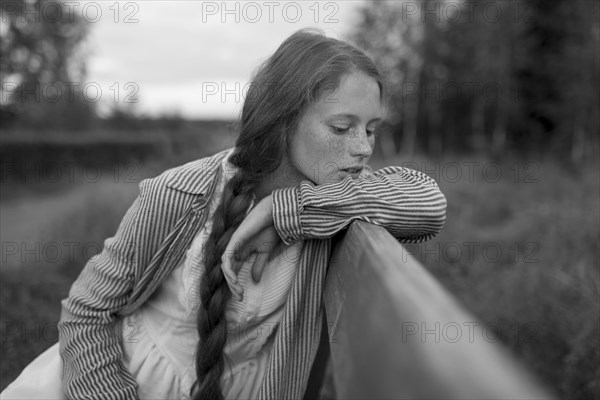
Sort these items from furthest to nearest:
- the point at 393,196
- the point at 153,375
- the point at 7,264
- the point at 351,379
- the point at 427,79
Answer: the point at 427,79
the point at 7,264
the point at 153,375
the point at 393,196
the point at 351,379

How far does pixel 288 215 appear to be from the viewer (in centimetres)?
139

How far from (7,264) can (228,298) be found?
482 cm

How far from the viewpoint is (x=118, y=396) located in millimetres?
1561

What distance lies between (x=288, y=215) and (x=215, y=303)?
299 mm

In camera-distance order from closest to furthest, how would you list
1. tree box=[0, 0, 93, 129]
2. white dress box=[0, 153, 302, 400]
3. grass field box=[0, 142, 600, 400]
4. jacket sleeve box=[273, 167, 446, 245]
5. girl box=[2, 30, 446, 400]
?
jacket sleeve box=[273, 167, 446, 245]
girl box=[2, 30, 446, 400]
white dress box=[0, 153, 302, 400]
grass field box=[0, 142, 600, 400]
tree box=[0, 0, 93, 129]

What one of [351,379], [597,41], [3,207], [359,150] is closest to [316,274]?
[359,150]

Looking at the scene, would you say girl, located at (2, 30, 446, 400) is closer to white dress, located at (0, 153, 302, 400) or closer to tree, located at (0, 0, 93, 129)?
white dress, located at (0, 153, 302, 400)

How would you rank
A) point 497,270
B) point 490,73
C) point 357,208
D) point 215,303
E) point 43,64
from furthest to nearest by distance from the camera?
point 43,64, point 490,73, point 497,270, point 215,303, point 357,208

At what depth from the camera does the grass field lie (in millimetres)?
2922

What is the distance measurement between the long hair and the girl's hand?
0.15ft

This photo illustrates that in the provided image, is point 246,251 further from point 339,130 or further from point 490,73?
point 490,73

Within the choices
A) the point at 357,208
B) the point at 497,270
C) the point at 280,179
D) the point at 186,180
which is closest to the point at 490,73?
the point at 497,270

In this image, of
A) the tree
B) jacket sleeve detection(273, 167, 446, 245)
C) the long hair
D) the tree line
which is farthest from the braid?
the tree

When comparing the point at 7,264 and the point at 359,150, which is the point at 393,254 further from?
the point at 7,264
